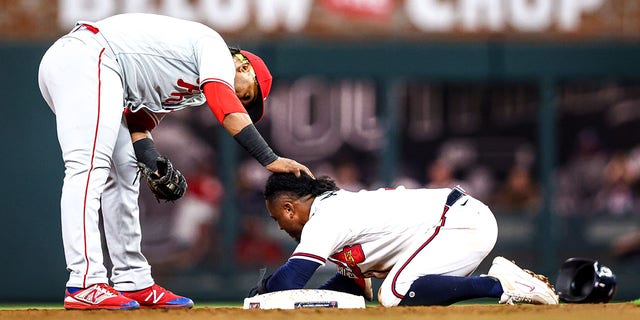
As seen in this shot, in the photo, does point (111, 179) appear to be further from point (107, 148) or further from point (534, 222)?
point (534, 222)

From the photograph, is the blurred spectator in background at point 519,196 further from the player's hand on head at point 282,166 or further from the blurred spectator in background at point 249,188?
the player's hand on head at point 282,166

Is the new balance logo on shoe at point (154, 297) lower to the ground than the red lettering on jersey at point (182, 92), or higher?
lower

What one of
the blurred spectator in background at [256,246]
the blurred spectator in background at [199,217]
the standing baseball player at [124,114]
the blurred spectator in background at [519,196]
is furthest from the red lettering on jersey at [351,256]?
the blurred spectator in background at [519,196]

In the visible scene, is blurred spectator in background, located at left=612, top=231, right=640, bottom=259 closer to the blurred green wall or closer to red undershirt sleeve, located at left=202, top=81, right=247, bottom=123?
the blurred green wall

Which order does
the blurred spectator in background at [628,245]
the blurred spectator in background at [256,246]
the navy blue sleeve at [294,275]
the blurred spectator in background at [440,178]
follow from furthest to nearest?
the blurred spectator in background at [440,178], the blurred spectator in background at [628,245], the blurred spectator in background at [256,246], the navy blue sleeve at [294,275]

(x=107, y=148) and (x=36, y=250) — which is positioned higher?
(x=107, y=148)

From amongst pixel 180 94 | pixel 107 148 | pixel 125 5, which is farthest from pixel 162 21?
pixel 125 5
